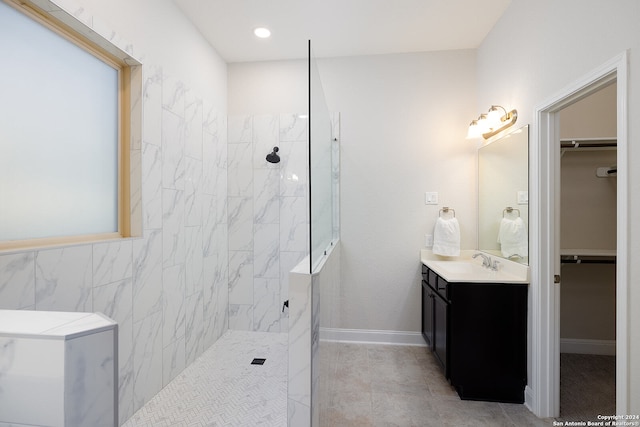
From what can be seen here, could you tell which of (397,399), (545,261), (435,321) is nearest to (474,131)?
(545,261)

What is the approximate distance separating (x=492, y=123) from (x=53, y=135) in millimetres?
2958

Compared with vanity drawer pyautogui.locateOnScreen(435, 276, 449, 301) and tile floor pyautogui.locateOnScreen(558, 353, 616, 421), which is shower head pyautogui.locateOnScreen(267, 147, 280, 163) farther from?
tile floor pyautogui.locateOnScreen(558, 353, 616, 421)

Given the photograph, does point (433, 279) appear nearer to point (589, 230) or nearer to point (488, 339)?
point (488, 339)

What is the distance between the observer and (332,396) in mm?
2107

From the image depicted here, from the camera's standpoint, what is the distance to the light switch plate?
2977 mm

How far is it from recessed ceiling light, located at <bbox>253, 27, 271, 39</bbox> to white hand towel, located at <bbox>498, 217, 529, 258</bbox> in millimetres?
2568

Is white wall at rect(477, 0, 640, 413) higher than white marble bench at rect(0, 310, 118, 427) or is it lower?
higher

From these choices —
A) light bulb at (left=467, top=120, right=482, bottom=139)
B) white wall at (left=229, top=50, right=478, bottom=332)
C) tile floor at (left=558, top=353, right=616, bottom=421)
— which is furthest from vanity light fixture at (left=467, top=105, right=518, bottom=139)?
tile floor at (left=558, top=353, right=616, bottom=421)

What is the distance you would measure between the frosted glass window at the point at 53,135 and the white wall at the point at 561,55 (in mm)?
Answer: 2608

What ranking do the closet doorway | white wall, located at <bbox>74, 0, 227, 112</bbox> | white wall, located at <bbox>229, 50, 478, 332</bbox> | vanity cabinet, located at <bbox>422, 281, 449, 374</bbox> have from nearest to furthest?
white wall, located at <bbox>74, 0, 227, 112</bbox> → vanity cabinet, located at <bbox>422, 281, 449, 374</bbox> → the closet doorway → white wall, located at <bbox>229, 50, 478, 332</bbox>

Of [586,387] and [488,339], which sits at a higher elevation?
[488,339]

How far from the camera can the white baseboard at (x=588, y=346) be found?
264cm

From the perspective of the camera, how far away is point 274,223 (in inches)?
123

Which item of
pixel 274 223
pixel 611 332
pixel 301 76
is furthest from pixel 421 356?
pixel 301 76
